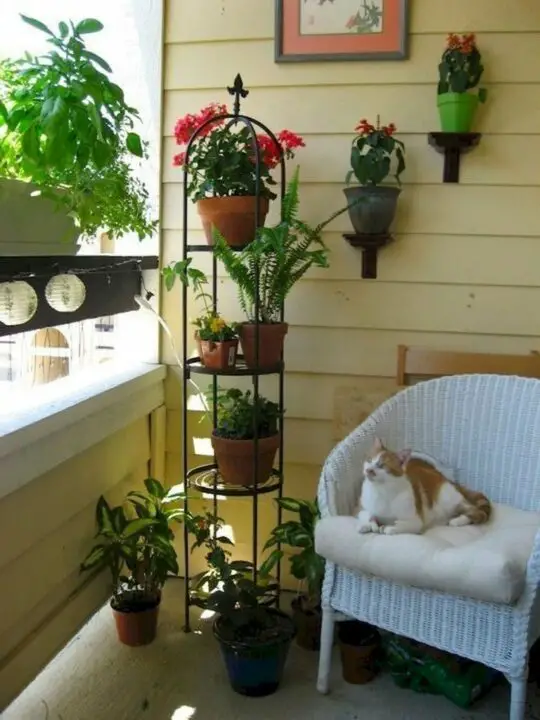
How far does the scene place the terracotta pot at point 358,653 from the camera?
86.7 inches

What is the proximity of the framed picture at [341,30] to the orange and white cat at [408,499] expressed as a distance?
1.27 m

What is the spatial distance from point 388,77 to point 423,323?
0.80 m

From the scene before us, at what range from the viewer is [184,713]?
6.75ft

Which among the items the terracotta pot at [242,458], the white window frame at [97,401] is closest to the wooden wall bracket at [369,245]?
the terracotta pot at [242,458]

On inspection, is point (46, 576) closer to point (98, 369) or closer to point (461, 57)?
point (98, 369)

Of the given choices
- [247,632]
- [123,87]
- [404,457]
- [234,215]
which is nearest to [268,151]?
[234,215]

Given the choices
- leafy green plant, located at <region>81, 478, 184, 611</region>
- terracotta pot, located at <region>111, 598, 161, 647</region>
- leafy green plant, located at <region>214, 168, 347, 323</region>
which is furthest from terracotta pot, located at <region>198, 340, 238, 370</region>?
terracotta pot, located at <region>111, 598, 161, 647</region>

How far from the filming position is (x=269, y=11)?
2.56m

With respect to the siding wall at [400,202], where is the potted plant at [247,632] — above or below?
below

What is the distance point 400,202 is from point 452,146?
0.24 metres

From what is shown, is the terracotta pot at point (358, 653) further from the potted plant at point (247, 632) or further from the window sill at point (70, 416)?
the window sill at point (70, 416)

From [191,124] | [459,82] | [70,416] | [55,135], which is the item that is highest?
[459,82]

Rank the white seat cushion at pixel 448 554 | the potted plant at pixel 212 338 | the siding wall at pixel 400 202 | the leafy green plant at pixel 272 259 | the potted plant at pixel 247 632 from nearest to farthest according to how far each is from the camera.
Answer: the white seat cushion at pixel 448 554, the potted plant at pixel 247 632, the leafy green plant at pixel 272 259, the potted plant at pixel 212 338, the siding wall at pixel 400 202

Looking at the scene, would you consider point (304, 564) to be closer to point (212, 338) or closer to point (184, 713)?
point (184, 713)
